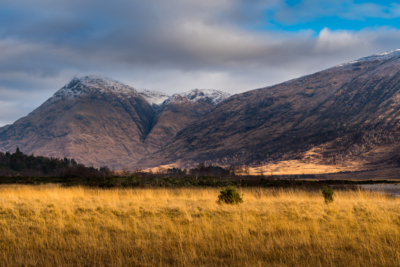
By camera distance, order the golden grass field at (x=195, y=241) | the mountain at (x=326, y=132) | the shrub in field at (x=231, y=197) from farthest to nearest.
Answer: the mountain at (x=326, y=132)
the shrub in field at (x=231, y=197)
the golden grass field at (x=195, y=241)

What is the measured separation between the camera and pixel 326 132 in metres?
144

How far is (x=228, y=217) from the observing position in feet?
43.5

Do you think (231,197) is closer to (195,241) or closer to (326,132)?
(195,241)

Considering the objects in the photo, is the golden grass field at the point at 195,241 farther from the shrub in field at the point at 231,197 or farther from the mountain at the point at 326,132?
the mountain at the point at 326,132

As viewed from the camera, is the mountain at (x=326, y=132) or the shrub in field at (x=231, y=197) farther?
the mountain at (x=326, y=132)

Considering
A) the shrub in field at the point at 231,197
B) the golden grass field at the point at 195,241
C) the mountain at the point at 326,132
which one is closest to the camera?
the golden grass field at the point at 195,241

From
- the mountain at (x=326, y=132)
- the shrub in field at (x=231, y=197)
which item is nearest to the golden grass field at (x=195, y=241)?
the shrub in field at (x=231, y=197)

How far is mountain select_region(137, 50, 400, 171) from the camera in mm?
123125

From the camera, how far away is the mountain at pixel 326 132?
123 meters

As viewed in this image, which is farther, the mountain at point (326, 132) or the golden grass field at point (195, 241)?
the mountain at point (326, 132)

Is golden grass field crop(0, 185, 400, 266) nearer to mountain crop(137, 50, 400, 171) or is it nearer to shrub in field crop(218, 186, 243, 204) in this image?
shrub in field crop(218, 186, 243, 204)

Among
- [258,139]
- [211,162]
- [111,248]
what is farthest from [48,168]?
[258,139]

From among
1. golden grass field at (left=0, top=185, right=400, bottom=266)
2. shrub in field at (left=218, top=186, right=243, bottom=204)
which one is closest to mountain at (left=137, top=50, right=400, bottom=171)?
shrub in field at (left=218, top=186, right=243, bottom=204)

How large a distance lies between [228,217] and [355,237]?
16.0ft
